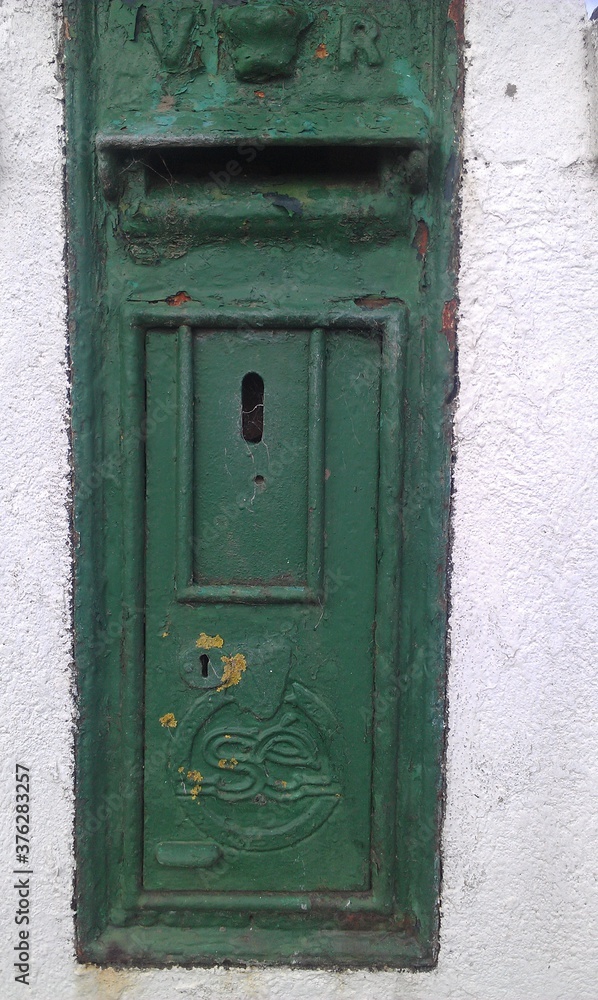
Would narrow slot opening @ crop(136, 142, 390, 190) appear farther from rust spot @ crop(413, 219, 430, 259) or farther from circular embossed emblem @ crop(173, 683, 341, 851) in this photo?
circular embossed emblem @ crop(173, 683, 341, 851)

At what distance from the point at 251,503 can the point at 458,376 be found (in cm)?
48

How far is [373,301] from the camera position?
1.52 metres

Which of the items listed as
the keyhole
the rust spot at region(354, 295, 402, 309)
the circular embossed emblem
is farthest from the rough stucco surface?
the keyhole

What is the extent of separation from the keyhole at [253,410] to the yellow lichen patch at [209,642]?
15.9 inches

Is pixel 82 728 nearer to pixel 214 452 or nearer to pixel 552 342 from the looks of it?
pixel 214 452

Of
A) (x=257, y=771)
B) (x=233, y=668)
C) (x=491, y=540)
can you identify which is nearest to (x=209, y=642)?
(x=233, y=668)

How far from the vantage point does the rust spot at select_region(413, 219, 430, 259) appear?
1504mm

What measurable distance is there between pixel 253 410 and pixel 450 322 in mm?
429

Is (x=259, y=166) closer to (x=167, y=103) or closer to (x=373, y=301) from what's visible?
(x=167, y=103)

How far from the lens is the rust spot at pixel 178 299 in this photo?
1.52 meters

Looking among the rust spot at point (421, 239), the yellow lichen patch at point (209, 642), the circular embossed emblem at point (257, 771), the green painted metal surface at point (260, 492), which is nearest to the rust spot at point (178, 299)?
the green painted metal surface at point (260, 492)

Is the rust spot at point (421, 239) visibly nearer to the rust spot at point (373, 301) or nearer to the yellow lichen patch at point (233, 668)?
the rust spot at point (373, 301)

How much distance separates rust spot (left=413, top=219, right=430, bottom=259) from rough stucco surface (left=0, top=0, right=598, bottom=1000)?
0.09m

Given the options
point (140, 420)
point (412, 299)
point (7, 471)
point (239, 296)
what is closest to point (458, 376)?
point (412, 299)
